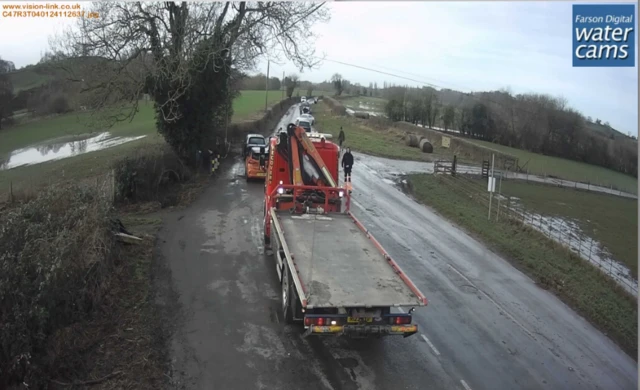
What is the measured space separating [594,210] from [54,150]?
35293 mm

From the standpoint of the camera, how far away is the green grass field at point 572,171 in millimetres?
27203

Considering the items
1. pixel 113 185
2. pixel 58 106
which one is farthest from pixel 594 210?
pixel 58 106

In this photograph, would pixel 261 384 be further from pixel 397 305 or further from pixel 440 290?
pixel 440 290

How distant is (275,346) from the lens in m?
8.58

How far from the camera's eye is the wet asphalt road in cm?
786

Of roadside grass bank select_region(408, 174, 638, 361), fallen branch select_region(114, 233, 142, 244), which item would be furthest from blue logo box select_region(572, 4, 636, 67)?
fallen branch select_region(114, 233, 142, 244)

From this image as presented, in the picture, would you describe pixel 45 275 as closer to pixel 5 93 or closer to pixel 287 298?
pixel 287 298

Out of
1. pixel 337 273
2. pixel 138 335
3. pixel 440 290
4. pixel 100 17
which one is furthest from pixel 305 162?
pixel 100 17

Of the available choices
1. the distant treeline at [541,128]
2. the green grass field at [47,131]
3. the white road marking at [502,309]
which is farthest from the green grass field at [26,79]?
the white road marking at [502,309]

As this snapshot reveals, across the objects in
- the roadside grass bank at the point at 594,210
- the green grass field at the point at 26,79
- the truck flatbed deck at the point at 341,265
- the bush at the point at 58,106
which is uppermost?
the green grass field at the point at 26,79

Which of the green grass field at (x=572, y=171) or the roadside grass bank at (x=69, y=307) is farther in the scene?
the green grass field at (x=572, y=171)

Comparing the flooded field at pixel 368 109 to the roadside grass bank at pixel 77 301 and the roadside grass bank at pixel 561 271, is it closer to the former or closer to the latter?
the roadside grass bank at pixel 561 271

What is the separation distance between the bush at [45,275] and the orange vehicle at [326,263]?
3485mm

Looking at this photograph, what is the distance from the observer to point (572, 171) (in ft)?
104
